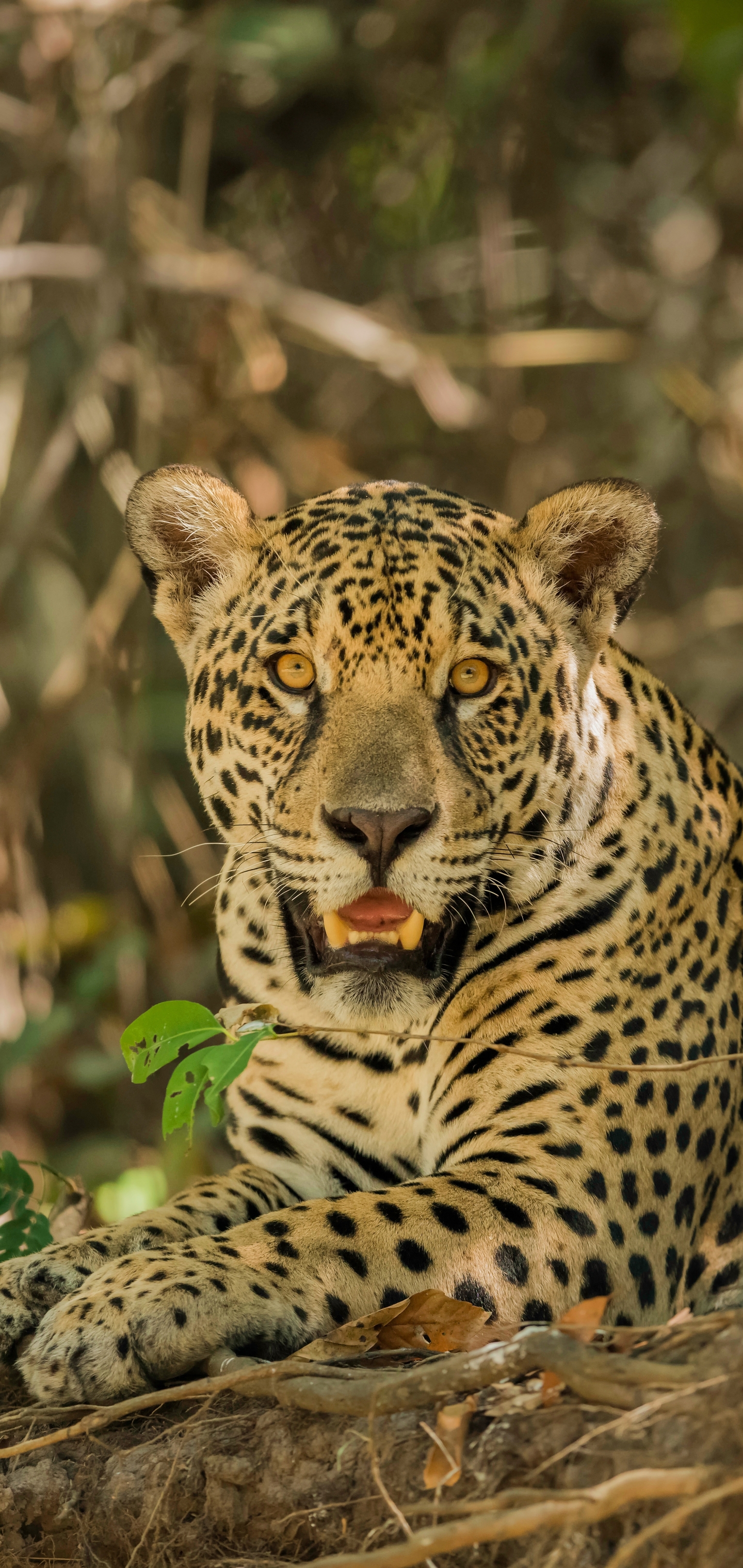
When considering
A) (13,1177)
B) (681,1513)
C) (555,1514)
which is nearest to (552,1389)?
(555,1514)

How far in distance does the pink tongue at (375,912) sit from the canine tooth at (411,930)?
1cm

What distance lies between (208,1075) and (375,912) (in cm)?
83

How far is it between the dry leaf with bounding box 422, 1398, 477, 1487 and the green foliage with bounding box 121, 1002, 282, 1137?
30.9 inches

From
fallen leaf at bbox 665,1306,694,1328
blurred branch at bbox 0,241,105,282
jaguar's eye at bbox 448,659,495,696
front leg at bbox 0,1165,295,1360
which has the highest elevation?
blurred branch at bbox 0,241,105,282

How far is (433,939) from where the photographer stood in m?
4.16

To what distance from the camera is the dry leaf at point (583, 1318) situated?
113 inches

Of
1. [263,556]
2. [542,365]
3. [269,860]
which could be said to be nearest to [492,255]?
[542,365]

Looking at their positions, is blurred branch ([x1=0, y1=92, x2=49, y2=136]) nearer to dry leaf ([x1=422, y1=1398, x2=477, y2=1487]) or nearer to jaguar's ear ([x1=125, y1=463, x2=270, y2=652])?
jaguar's ear ([x1=125, y1=463, x2=270, y2=652])

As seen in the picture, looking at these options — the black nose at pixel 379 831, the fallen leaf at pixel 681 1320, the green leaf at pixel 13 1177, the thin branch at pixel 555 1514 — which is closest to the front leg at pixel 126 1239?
the green leaf at pixel 13 1177

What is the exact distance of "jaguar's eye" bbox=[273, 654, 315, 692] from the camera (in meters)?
4.30

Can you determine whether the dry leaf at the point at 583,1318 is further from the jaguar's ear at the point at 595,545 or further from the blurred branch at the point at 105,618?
the blurred branch at the point at 105,618

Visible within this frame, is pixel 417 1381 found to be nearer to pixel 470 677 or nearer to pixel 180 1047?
pixel 180 1047

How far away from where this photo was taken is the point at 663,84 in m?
11.1

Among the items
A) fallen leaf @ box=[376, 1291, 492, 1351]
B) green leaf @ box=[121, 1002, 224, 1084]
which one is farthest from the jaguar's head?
fallen leaf @ box=[376, 1291, 492, 1351]
